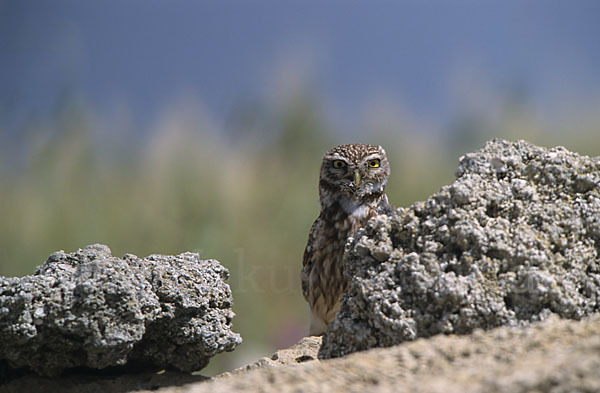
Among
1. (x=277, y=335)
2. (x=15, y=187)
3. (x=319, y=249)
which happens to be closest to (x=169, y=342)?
(x=319, y=249)

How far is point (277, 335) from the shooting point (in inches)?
259

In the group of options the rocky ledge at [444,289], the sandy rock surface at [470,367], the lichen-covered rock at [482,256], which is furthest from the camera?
the lichen-covered rock at [482,256]

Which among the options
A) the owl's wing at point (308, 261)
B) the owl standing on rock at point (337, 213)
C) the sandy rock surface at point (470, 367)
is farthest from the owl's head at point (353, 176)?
the sandy rock surface at point (470, 367)

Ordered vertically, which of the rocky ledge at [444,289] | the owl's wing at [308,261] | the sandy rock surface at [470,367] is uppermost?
the owl's wing at [308,261]

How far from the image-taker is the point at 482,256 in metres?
2.50

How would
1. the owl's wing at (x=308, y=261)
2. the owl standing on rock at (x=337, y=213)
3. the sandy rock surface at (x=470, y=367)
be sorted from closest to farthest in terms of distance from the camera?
the sandy rock surface at (x=470, y=367), the owl standing on rock at (x=337, y=213), the owl's wing at (x=308, y=261)

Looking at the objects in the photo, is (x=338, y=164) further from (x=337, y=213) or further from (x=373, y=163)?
(x=337, y=213)

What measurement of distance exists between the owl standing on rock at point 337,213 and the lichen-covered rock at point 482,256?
1.47 metres

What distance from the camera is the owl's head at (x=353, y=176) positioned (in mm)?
4410

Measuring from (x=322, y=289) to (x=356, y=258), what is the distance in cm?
157

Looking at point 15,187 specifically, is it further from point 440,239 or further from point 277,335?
point 440,239

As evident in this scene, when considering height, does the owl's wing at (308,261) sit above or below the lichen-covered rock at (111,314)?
above

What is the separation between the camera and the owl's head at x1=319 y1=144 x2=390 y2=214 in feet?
14.5

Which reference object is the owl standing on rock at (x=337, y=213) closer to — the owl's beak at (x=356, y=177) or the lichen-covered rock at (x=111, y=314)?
the owl's beak at (x=356, y=177)
